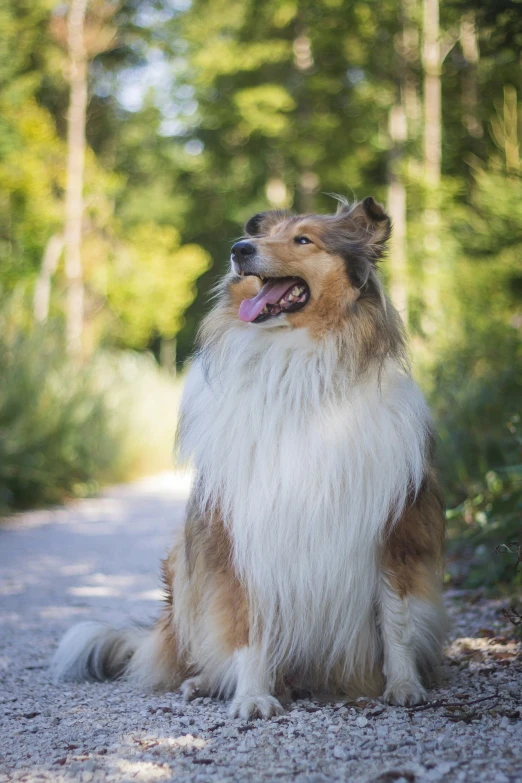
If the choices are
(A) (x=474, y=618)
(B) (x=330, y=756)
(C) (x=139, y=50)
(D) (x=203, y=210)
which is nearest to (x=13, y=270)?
(C) (x=139, y=50)

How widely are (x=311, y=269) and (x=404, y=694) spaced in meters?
1.69

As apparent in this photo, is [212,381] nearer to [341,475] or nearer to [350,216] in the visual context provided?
[341,475]

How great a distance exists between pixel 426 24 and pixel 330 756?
20.1 m

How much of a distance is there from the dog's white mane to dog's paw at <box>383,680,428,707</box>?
16 centimetres

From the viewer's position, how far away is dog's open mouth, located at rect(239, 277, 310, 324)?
3393 mm

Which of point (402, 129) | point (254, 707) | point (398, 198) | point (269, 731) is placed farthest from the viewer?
point (402, 129)

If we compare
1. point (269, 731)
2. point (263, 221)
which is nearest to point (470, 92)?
point (263, 221)

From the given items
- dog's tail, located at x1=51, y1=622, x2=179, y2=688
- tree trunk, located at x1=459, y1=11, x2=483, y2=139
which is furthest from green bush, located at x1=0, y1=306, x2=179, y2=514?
tree trunk, located at x1=459, y1=11, x2=483, y2=139

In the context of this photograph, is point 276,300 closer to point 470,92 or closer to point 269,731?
point 269,731

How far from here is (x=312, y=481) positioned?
121 inches

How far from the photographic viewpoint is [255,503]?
121 inches

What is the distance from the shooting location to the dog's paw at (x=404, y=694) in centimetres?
304

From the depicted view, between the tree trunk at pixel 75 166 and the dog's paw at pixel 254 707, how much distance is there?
16931mm

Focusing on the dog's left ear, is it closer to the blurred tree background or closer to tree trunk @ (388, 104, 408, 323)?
the blurred tree background
